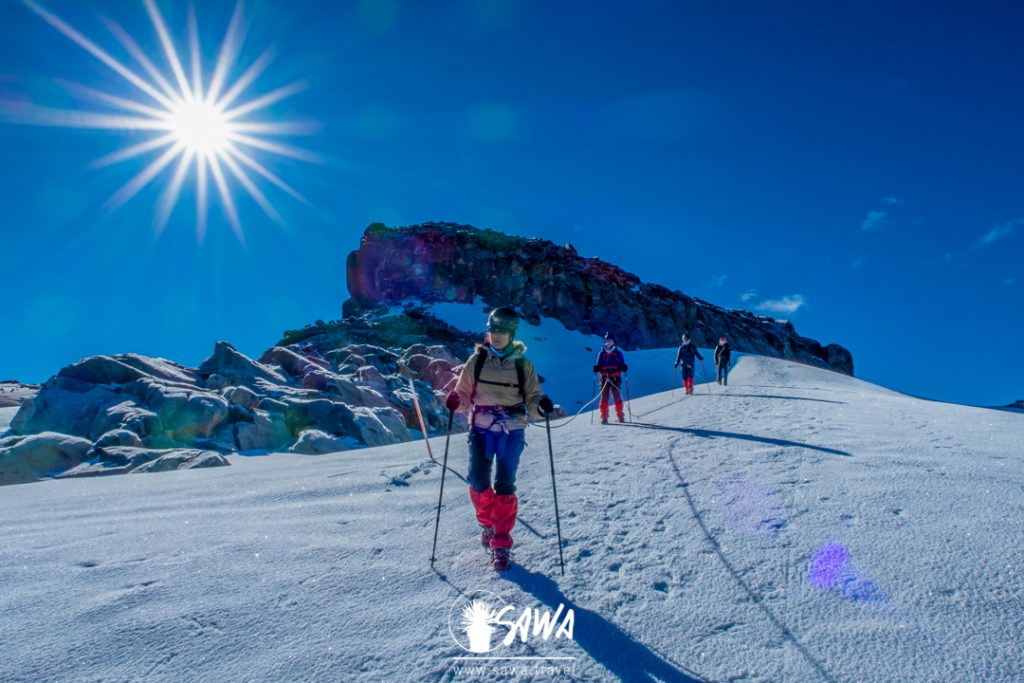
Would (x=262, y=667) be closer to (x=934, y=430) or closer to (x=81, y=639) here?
(x=81, y=639)

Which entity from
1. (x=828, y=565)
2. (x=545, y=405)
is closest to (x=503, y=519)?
(x=545, y=405)

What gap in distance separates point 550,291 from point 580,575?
61973 mm

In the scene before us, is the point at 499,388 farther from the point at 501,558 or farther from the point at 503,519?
the point at 501,558

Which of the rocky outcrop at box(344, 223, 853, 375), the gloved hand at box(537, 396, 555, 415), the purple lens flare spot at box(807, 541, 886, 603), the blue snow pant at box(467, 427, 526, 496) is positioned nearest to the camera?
the purple lens flare spot at box(807, 541, 886, 603)

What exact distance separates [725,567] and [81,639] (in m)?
4.19

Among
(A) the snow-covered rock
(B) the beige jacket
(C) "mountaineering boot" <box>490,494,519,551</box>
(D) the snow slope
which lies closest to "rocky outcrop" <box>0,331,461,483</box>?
(A) the snow-covered rock

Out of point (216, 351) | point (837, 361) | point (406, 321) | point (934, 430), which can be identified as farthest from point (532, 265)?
point (934, 430)

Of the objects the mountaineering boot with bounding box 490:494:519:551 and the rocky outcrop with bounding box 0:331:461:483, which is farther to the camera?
the rocky outcrop with bounding box 0:331:461:483

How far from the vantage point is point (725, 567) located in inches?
143

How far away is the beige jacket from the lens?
4.22m

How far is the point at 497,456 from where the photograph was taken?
13.9ft

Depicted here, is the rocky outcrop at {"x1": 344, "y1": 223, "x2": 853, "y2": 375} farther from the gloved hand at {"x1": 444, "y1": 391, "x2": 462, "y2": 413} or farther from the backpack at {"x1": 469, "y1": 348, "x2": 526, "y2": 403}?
the gloved hand at {"x1": 444, "y1": 391, "x2": 462, "y2": 413}

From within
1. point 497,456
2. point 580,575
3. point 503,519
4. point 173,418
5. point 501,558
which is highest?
point 173,418

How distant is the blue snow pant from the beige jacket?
8 cm
